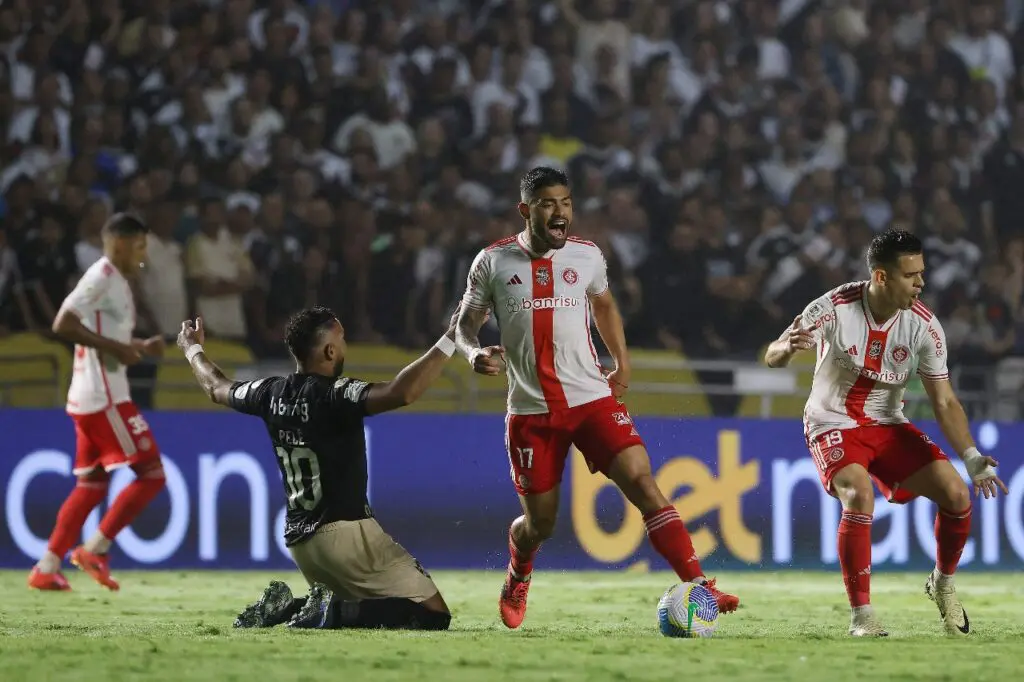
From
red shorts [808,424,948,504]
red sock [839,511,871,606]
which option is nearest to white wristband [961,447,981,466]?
red shorts [808,424,948,504]

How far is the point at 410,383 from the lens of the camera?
6574 mm

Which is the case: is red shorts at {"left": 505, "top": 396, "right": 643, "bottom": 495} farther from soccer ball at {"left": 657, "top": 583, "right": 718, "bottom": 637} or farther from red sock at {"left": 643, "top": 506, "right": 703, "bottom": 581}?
soccer ball at {"left": 657, "top": 583, "right": 718, "bottom": 637}

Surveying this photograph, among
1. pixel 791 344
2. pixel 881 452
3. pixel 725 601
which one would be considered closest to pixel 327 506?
pixel 725 601

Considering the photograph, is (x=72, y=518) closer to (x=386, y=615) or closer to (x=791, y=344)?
(x=386, y=615)

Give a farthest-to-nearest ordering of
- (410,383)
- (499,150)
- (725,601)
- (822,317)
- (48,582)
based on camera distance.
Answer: (499,150) < (48,582) < (822,317) < (410,383) < (725,601)

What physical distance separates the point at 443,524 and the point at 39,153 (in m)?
4.76

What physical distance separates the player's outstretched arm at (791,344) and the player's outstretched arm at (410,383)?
54.4 inches

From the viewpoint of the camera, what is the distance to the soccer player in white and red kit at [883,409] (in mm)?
6969

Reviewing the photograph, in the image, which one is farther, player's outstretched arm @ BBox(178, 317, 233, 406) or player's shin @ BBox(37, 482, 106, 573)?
player's shin @ BBox(37, 482, 106, 573)

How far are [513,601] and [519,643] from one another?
3.38ft

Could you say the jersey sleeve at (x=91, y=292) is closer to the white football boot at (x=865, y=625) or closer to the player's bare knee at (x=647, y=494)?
the player's bare knee at (x=647, y=494)

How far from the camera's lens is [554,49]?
50.0 feet

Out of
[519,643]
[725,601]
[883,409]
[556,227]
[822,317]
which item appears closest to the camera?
[519,643]

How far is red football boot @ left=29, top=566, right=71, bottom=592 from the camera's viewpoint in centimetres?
960
